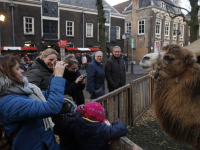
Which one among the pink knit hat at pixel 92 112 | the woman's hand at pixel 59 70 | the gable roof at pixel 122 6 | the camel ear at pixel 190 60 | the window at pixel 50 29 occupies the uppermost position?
the gable roof at pixel 122 6

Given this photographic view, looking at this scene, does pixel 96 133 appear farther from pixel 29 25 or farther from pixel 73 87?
pixel 29 25

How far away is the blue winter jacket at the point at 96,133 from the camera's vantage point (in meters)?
1.79

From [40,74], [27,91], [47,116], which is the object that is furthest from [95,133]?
[40,74]

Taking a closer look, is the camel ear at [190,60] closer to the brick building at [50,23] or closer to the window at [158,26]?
the brick building at [50,23]

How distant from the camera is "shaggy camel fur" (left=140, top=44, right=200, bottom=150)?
2.07 m

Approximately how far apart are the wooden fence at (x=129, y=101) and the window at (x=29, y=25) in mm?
19269

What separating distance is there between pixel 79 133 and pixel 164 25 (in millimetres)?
33193

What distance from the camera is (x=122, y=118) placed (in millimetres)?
3961

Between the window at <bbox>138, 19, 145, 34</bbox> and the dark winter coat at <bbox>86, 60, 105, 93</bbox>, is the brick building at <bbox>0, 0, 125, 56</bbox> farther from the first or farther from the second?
the dark winter coat at <bbox>86, 60, 105, 93</bbox>

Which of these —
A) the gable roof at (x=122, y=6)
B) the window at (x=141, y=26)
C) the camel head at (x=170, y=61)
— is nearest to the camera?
the camel head at (x=170, y=61)

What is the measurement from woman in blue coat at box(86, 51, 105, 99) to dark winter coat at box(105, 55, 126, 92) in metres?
0.44

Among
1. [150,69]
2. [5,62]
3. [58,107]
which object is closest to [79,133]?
[58,107]

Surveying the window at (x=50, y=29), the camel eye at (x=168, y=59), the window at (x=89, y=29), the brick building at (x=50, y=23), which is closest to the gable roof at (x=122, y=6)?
the brick building at (x=50, y=23)

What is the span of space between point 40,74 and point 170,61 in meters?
1.95
